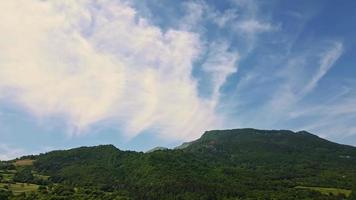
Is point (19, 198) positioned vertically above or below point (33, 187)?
below

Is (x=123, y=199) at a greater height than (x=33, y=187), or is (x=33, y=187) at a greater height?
(x=33, y=187)

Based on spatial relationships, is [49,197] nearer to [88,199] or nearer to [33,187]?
[88,199]

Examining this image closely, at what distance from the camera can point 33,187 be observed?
633 ft

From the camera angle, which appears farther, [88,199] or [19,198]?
[88,199]

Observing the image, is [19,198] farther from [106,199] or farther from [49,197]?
[106,199]

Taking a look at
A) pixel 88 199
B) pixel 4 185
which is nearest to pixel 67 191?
pixel 88 199

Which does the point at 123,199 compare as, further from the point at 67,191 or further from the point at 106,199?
the point at 67,191

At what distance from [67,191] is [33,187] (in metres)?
21.6

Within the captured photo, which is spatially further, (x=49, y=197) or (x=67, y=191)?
(x=67, y=191)

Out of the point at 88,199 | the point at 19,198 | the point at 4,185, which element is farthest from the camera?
the point at 4,185

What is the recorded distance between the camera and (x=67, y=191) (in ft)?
592

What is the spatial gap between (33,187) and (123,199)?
143 feet

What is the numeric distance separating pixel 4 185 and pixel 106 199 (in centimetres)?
4317

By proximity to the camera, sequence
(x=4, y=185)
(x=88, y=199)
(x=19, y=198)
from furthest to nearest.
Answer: (x=4, y=185) → (x=88, y=199) → (x=19, y=198)
